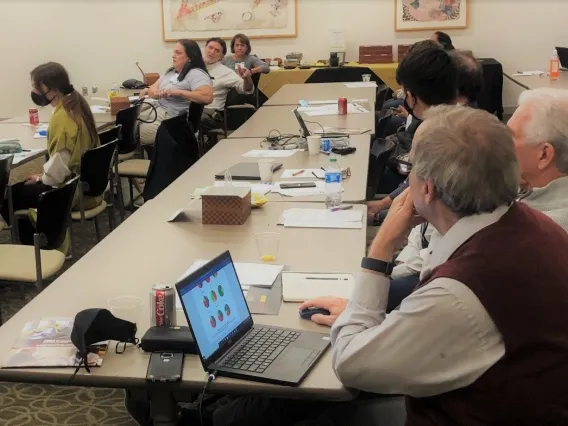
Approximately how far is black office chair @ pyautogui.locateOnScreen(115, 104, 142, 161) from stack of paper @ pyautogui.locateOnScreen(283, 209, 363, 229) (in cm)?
293

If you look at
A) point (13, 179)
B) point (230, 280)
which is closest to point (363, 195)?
point (230, 280)

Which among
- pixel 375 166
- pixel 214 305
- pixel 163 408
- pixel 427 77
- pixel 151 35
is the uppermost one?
pixel 151 35

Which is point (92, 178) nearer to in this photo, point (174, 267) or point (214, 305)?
point (174, 267)

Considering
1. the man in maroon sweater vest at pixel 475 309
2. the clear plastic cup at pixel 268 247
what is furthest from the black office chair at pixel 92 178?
the man in maroon sweater vest at pixel 475 309

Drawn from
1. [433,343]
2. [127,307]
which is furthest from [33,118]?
[433,343]

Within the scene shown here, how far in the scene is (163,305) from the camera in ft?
6.01

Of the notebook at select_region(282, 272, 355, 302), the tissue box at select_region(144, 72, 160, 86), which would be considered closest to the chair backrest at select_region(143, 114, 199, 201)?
the notebook at select_region(282, 272, 355, 302)

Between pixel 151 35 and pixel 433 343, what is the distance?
9.11 m

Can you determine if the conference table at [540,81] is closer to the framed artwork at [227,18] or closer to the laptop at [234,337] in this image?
the framed artwork at [227,18]

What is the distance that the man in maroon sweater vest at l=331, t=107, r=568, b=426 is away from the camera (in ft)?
4.50

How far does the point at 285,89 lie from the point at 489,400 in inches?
247

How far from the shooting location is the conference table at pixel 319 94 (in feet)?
21.0

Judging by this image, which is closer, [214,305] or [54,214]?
[214,305]

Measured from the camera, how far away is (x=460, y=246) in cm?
145
